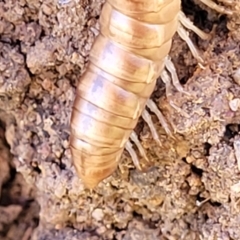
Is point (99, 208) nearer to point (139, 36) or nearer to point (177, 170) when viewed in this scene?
point (177, 170)

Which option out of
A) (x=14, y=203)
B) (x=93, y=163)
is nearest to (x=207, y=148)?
(x=93, y=163)

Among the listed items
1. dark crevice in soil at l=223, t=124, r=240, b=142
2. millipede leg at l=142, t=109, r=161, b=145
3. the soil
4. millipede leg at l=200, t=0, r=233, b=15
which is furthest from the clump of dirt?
millipede leg at l=200, t=0, r=233, b=15

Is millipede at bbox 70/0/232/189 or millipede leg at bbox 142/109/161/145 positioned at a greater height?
millipede at bbox 70/0/232/189

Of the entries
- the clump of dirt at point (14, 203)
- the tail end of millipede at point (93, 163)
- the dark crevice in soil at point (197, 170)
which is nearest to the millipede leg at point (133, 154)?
the tail end of millipede at point (93, 163)

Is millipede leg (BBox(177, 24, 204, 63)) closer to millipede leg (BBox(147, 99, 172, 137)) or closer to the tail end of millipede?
millipede leg (BBox(147, 99, 172, 137))

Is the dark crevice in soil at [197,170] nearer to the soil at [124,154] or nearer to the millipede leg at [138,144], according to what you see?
the soil at [124,154]

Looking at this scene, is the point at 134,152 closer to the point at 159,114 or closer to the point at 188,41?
the point at 159,114

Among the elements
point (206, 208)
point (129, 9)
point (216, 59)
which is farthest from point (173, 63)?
point (206, 208)
